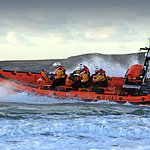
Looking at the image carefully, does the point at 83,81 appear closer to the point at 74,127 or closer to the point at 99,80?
A: the point at 99,80

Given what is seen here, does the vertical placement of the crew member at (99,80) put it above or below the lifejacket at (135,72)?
below

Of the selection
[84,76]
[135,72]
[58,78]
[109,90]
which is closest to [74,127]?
[109,90]

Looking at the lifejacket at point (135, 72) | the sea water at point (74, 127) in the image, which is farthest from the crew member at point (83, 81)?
the sea water at point (74, 127)

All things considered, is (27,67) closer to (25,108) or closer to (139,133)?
(25,108)

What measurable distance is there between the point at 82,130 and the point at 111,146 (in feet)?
5.97

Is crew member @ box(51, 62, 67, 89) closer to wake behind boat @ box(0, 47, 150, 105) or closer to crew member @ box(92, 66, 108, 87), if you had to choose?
wake behind boat @ box(0, 47, 150, 105)

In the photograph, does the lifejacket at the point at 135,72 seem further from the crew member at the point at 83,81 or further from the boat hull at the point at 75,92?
the crew member at the point at 83,81

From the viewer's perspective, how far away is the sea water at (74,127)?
9539 millimetres

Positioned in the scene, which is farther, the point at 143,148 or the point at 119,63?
the point at 119,63

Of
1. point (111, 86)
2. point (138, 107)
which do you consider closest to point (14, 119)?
point (138, 107)

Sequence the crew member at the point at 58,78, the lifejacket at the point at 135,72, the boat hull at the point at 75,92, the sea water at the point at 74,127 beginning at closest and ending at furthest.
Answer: the sea water at the point at 74,127 → the boat hull at the point at 75,92 → the lifejacket at the point at 135,72 → the crew member at the point at 58,78

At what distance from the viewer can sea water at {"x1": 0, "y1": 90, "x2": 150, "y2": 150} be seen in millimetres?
9539

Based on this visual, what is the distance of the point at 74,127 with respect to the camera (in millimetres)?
11430

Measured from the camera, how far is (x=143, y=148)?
9.21 meters
